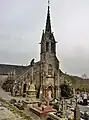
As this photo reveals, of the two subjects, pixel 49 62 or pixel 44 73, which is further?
pixel 49 62

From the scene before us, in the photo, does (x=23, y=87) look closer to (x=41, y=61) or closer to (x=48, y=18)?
(x=41, y=61)

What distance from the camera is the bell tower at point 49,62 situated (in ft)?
124

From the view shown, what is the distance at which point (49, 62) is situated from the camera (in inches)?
1540

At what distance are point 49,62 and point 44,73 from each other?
2.94 meters

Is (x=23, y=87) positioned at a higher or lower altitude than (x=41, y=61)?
lower

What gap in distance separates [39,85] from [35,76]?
2.13m

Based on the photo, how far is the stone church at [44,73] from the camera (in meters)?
36.2

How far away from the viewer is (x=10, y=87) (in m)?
36.1

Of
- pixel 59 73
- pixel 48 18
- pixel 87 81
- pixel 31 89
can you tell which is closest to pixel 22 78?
pixel 59 73

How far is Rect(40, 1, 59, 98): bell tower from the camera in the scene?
37781 mm

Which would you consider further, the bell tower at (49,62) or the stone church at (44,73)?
the bell tower at (49,62)

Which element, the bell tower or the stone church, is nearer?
the stone church

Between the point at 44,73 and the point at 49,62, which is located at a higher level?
the point at 49,62

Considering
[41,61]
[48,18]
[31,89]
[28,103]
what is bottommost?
[28,103]
